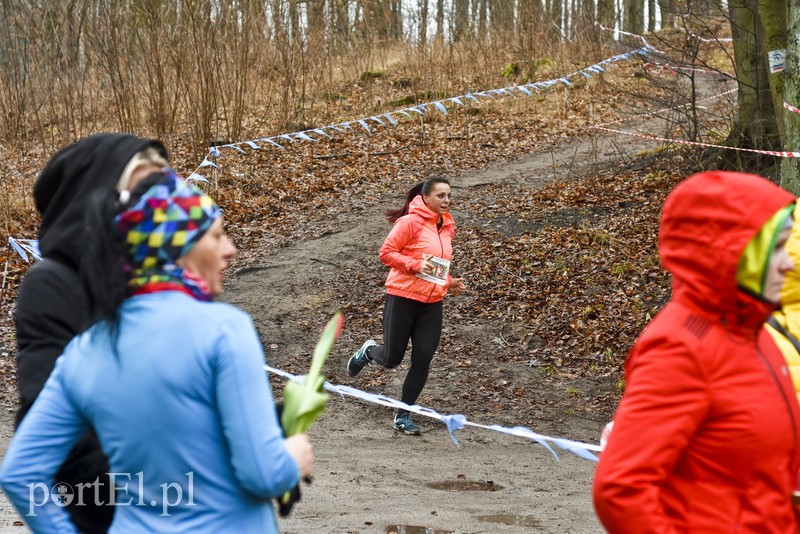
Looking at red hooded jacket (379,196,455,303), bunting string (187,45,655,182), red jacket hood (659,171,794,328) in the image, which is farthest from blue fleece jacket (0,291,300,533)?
bunting string (187,45,655,182)

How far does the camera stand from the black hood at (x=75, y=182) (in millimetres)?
2742

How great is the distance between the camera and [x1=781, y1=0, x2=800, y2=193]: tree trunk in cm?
823

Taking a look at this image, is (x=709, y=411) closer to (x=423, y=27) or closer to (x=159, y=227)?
(x=159, y=227)

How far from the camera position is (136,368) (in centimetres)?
221

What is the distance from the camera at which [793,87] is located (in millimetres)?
8414

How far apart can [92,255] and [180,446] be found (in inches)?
21.3

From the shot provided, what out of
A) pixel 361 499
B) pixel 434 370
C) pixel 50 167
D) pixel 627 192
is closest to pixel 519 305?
pixel 434 370

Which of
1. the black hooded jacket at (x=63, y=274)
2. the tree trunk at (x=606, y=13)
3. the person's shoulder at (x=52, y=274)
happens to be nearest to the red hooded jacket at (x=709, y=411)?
the black hooded jacket at (x=63, y=274)

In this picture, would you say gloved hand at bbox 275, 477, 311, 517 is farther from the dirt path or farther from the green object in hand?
the dirt path

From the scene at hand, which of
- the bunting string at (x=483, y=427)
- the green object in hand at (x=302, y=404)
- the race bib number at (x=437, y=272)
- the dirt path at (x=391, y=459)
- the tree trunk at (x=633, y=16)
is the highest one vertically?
the green object in hand at (x=302, y=404)

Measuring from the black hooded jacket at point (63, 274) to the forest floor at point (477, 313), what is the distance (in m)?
3.35

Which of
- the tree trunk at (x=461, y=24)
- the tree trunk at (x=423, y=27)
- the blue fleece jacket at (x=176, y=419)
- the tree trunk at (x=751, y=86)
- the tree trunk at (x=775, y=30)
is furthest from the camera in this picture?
the tree trunk at (x=461, y=24)

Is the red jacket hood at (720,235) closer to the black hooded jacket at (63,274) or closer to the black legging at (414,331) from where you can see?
the black hooded jacket at (63,274)

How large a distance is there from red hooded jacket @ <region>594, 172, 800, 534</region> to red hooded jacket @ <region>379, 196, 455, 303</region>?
577 centimetres
